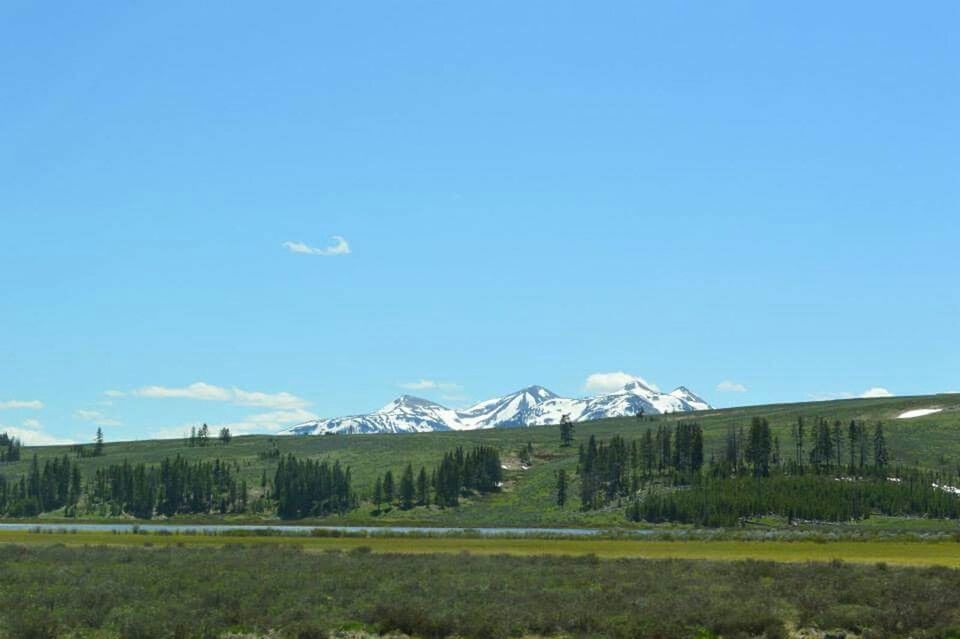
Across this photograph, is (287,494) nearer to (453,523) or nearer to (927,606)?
(453,523)

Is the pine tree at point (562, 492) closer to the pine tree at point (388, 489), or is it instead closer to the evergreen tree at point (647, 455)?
the evergreen tree at point (647, 455)

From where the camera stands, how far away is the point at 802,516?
130750 mm

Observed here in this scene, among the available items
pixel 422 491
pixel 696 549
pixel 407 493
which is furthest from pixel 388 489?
pixel 696 549

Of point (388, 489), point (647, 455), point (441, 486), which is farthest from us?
point (441, 486)

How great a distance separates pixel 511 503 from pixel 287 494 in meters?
43.8

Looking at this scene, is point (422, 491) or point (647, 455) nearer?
point (647, 455)

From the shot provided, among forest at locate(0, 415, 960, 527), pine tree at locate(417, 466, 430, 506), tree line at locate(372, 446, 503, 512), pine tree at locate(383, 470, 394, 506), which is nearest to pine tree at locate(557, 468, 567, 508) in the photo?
forest at locate(0, 415, 960, 527)

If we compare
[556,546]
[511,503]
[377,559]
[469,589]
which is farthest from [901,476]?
[469,589]

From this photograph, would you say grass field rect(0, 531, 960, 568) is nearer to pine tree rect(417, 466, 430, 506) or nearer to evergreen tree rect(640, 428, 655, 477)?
evergreen tree rect(640, 428, 655, 477)

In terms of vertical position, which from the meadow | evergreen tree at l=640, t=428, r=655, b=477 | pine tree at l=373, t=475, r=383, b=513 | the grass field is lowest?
pine tree at l=373, t=475, r=383, b=513

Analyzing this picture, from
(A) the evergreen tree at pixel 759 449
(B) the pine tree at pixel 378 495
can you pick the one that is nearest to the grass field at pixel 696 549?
(A) the evergreen tree at pixel 759 449

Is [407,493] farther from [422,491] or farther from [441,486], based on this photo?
[441,486]

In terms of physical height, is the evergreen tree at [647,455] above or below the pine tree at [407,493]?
above

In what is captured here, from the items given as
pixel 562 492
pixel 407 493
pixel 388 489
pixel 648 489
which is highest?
pixel 648 489
